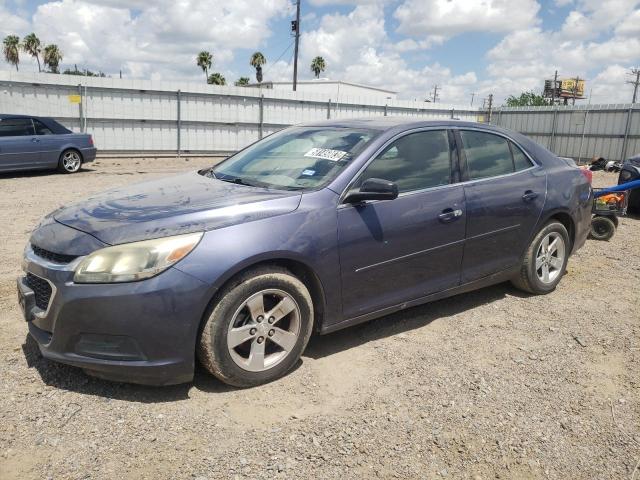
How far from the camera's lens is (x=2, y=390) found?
3.00m

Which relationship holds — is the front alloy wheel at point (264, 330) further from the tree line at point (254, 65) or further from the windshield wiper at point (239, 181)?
the tree line at point (254, 65)

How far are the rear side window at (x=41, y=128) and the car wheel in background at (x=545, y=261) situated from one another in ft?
38.8

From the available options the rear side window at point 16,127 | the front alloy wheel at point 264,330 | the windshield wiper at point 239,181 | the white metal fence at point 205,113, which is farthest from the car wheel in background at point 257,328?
the white metal fence at point 205,113

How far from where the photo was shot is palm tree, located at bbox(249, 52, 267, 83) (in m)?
60.2

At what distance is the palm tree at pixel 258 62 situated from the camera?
198 ft

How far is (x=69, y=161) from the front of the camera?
13508 millimetres

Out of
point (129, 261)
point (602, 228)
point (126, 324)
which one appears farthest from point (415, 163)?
point (602, 228)

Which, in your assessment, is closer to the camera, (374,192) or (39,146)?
(374,192)

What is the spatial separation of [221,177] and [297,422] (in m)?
1.92

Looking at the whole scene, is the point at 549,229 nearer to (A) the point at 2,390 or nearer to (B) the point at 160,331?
(B) the point at 160,331

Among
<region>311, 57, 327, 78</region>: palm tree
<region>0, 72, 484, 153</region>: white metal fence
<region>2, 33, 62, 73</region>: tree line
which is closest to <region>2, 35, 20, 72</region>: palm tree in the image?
<region>2, 33, 62, 73</region>: tree line

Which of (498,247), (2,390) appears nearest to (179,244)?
(2,390)

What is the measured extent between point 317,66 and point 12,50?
3301cm

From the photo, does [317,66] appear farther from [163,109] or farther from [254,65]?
[163,109]
